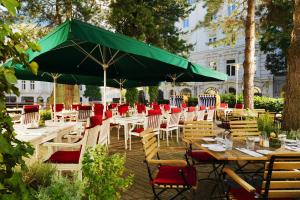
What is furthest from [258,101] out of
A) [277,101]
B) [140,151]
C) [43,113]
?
[140,151]

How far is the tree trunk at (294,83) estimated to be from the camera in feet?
24.7

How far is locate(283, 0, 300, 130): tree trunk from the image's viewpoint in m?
7.53

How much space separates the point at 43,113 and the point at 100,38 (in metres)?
10.7

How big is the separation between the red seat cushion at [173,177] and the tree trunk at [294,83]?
14.2 feet

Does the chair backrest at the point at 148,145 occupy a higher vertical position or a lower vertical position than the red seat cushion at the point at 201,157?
higher

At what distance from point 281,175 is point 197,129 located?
136 inches

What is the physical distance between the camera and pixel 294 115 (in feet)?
25.0

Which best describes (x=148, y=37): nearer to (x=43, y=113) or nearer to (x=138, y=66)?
(x=43, y=113)

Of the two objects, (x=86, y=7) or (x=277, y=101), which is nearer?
(x=86, y=7)

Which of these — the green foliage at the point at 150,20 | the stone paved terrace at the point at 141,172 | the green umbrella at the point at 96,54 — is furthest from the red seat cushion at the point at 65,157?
the green foliage at the point at 150,20

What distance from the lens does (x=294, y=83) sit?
766cm

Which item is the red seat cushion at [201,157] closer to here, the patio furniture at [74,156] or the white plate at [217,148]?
the white plate at [217,148]

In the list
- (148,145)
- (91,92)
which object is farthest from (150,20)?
(91,92)

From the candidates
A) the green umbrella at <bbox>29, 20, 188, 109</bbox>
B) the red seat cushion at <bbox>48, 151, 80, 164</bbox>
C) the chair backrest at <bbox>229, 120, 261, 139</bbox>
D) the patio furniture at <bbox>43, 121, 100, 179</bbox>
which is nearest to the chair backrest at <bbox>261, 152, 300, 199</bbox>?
the patio furniture at <bbox>43, 121, 100, 179</bbox>
